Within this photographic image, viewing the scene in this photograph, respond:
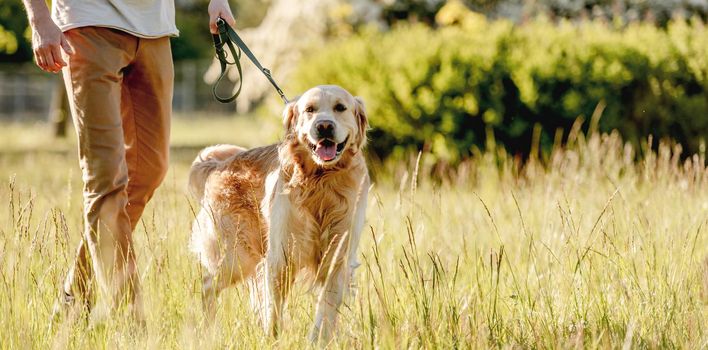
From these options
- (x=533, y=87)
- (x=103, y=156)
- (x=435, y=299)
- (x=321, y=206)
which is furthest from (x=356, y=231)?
(x=533, y=87)

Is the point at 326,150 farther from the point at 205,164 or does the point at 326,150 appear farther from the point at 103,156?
the point at 205,164

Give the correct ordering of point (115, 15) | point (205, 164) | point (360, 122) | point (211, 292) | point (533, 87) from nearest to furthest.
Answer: point (115, 15) → point (360, 122) → point (211, 292) → point (205, 164) → point (533, 87)

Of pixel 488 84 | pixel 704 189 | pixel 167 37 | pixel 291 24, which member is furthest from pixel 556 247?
pixel 291 24

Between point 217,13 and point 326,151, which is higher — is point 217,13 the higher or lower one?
the higher one

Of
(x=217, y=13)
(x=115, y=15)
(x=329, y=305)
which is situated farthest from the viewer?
(x=217, y=13)

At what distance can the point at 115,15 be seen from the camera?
150 inches

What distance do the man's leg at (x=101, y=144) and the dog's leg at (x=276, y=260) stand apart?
0.55 m

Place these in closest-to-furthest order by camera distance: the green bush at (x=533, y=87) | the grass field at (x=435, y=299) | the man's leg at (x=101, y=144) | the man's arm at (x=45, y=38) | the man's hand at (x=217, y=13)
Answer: the grass field at (x=435, y=299) → the man's arm at (x=45, y=38) → the man's leg at (x=101, y=144) → the man's hand at (x=217, y=13) → the green bush at (x=533, y=87)

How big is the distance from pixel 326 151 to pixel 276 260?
51 centimetres

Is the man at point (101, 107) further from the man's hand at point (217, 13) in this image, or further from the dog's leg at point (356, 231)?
the dog's leg at point (356, 231)

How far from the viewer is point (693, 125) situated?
8469 mm

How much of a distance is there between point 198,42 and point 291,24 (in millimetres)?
18898

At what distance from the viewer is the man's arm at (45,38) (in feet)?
11.6

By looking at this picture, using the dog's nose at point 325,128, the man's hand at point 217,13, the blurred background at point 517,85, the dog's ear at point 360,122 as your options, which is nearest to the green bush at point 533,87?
the blurred background at point 517,85
